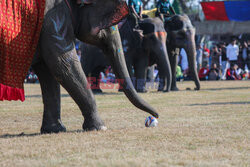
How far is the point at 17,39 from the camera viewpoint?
580cm

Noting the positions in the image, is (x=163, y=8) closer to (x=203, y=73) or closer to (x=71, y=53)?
(x=203, y=73)

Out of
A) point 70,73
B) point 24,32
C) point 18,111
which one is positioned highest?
point 24,32

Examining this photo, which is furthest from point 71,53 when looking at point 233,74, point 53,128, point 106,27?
point 233,74

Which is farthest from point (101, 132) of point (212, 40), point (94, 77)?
point (212, 40)

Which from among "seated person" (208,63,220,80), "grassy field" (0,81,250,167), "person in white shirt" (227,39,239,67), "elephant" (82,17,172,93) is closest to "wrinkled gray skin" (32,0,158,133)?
"grassy field" (0,81,250,167)

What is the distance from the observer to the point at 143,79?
51.5 ft

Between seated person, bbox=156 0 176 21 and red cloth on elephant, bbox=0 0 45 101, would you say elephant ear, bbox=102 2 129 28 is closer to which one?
red cloth on elephant, bbox=0 0 45 101

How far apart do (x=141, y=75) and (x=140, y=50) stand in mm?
829

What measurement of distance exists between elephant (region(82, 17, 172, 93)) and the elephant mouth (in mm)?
8258

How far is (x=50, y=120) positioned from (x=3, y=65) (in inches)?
51.2

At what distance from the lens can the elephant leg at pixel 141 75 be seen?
51.3ft

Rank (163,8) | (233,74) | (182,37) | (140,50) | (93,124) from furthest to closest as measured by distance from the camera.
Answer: (233,74)
(163,8)
(182,37)
(140,50)
(93,124)

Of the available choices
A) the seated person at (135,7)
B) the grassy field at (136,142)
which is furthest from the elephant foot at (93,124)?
the seated person at (135,7)

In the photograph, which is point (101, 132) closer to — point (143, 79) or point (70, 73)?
point (70, 73)
